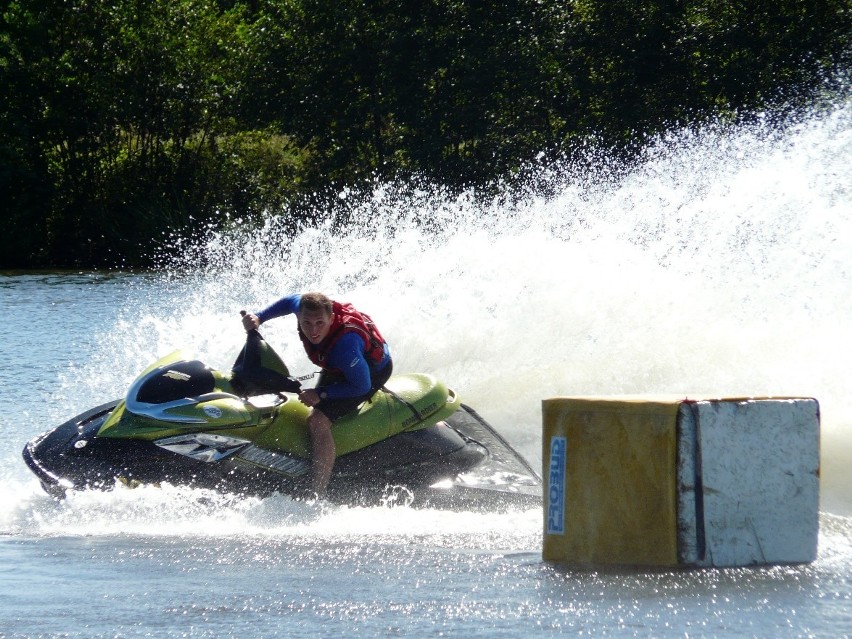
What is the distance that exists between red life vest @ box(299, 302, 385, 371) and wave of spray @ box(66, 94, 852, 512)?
2.13 m

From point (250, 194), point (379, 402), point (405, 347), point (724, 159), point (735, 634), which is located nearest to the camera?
point (735, 634)

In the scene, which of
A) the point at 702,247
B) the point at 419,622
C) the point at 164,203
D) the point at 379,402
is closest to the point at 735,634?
the point at 419,622

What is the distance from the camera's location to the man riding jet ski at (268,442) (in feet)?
18.4

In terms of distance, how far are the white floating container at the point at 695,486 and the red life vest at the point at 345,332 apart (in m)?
1.49

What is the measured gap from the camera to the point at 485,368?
372 inches

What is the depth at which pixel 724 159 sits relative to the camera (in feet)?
59.1

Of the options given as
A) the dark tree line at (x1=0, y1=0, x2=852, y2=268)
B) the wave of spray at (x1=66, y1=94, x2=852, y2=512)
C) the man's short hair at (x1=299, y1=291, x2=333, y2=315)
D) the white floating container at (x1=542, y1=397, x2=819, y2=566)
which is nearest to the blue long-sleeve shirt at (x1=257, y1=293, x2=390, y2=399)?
the man's short hair at (x1=299, y1=291, x2=333, y2=315)

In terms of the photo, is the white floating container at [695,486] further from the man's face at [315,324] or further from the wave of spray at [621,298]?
the wave of spray at [621,298]

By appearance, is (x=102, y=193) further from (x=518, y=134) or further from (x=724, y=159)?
(x=724, y=159)

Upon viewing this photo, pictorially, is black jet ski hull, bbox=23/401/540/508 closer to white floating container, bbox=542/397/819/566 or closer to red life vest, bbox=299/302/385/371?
red life vest, bbox=299/302/385/371

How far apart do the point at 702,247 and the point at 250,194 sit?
558 inches

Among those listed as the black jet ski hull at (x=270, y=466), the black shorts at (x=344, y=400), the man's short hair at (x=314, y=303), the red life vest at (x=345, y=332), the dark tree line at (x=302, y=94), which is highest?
the dark tree line at (x=302, y=94)

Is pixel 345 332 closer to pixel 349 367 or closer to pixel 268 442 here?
pixel 349 367

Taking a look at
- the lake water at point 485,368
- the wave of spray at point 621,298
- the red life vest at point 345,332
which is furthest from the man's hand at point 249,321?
the wave of spray at point 621,298
